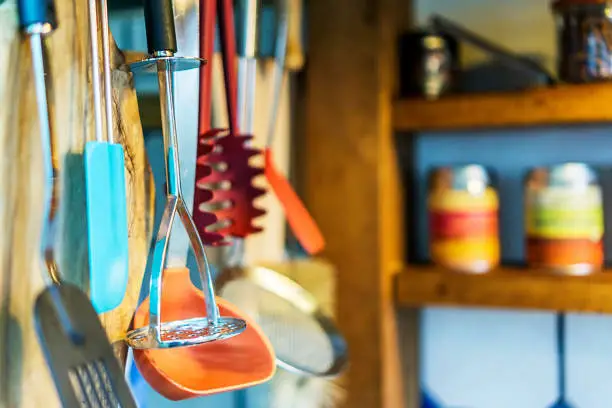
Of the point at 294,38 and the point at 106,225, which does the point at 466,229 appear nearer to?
the point at 294,38

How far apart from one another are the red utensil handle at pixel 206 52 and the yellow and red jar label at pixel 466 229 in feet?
1.13

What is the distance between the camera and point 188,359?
1.72ft

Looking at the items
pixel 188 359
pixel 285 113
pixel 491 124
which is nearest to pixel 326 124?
pixel 285 113

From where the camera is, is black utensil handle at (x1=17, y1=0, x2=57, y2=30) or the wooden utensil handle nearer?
black utensil handle at (x1=17, y1=0, x2=57, y2=30)

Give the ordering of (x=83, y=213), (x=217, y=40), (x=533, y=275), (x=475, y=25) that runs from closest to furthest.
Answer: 1. (x=83, y=213)
2. (x=217, y=40)
3. (x=533, y=275)
4. (x=475, y=25)

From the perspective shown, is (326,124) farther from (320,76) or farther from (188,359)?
(188,359)

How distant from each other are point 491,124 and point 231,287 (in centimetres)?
34

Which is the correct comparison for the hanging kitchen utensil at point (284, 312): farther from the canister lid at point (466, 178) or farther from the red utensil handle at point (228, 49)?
the canister lid at point (466, 178)

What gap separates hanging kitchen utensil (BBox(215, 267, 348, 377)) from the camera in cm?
70

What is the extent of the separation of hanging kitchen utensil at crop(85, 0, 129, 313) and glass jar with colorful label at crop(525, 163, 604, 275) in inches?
19.4

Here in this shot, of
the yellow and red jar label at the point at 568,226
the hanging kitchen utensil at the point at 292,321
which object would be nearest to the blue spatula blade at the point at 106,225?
the hanging kitchen utensil at the point at 292,321

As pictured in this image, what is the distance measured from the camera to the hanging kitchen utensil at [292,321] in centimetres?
70

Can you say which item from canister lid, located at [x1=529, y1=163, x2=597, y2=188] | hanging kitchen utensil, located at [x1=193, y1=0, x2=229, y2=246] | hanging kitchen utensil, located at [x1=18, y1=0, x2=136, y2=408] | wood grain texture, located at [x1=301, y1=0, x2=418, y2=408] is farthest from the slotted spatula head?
canister lid, located at [x1=529, y1=163, x2=597, y2=188]

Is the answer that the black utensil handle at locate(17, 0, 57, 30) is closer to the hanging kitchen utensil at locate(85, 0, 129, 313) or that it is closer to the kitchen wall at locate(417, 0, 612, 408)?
the hanging kitchen utensil at locate(85, 0, 129, 313)
